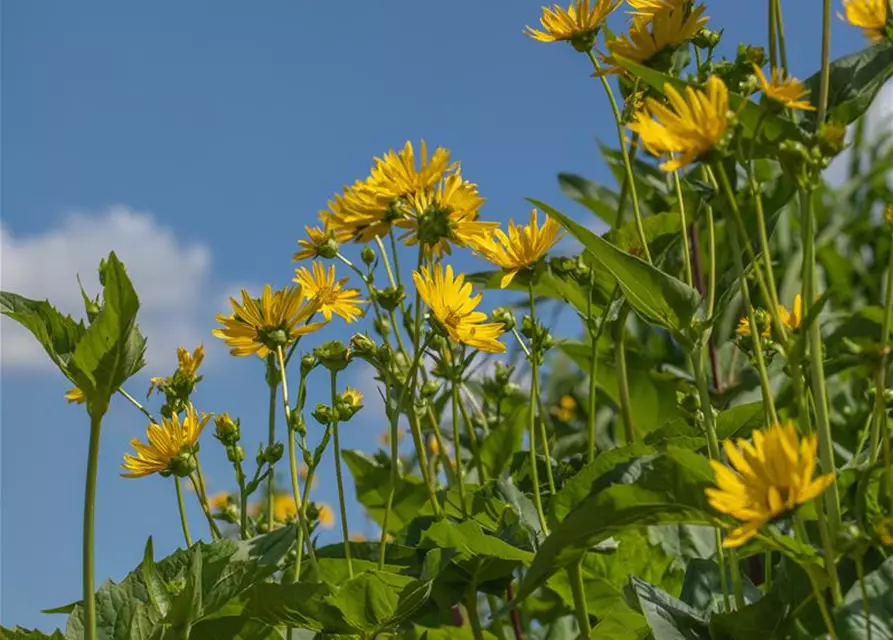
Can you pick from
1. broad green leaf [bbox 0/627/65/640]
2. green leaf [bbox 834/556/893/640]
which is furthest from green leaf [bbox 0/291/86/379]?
green leaf [bbox 834/556/893/640]

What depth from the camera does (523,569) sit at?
1.18 meters

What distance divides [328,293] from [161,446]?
24 cm

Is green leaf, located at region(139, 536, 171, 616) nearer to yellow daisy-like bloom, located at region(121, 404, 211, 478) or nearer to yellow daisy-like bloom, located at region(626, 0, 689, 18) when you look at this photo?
yellow daisy-like bloom, located at region(121, 404, 211, 478)

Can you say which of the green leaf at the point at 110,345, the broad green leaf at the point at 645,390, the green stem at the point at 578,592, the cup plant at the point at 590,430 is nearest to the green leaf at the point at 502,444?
the cup plant at the point at 590,430

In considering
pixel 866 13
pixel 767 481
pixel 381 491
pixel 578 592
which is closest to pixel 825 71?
pixel 866 13

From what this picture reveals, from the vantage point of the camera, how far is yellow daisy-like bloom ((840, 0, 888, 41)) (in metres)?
0.94

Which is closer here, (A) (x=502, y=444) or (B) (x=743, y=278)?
(B) (x=743, y=278)

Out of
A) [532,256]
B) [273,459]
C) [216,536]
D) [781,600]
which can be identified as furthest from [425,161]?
[781,600]

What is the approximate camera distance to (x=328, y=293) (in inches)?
48.2

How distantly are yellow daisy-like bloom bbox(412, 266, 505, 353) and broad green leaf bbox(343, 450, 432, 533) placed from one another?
1.56 ft

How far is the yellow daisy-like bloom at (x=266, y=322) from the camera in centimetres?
114

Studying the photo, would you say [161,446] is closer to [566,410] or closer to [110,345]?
[110,345]

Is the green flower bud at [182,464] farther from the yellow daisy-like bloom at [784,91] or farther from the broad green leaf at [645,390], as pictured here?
the broad green leaf at [645,390]

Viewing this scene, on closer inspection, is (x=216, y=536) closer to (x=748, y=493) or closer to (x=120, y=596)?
(x=120, y=596)
